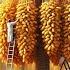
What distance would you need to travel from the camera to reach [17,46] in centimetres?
150

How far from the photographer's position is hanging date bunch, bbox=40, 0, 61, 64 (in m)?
1.44

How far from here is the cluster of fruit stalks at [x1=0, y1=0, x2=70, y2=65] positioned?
4.76 feet

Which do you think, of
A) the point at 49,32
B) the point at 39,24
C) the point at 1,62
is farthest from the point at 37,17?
the point at 1,62

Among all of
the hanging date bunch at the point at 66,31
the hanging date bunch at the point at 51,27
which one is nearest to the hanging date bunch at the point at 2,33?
the hanging date bunch at the point at 51,27

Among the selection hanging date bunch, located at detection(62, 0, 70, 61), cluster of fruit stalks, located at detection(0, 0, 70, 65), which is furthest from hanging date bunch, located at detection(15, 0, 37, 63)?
hanging date bunch, located at detection(62, 0, 70, 61)

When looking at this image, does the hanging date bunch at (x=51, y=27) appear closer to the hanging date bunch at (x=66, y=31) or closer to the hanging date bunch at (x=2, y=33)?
the hanging date bunch at (x=66, y=31)

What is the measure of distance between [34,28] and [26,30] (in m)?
Result: 0.05

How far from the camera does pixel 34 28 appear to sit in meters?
1.50

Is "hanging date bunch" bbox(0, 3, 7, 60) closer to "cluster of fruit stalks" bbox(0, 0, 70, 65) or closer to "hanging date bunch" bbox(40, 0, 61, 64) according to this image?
"cluster of fruit stalks" bbox(0, 0, 70, 65)

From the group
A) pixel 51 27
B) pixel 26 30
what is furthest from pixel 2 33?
pixel 51 27

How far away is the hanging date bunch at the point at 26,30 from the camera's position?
1.46 meters

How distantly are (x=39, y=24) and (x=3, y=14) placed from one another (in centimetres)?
21

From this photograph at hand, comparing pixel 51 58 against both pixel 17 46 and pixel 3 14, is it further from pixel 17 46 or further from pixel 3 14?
pixel 3 14

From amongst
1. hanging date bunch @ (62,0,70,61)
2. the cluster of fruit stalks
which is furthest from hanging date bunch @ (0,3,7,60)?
hanging date bunch @ (62,0,70,61)
